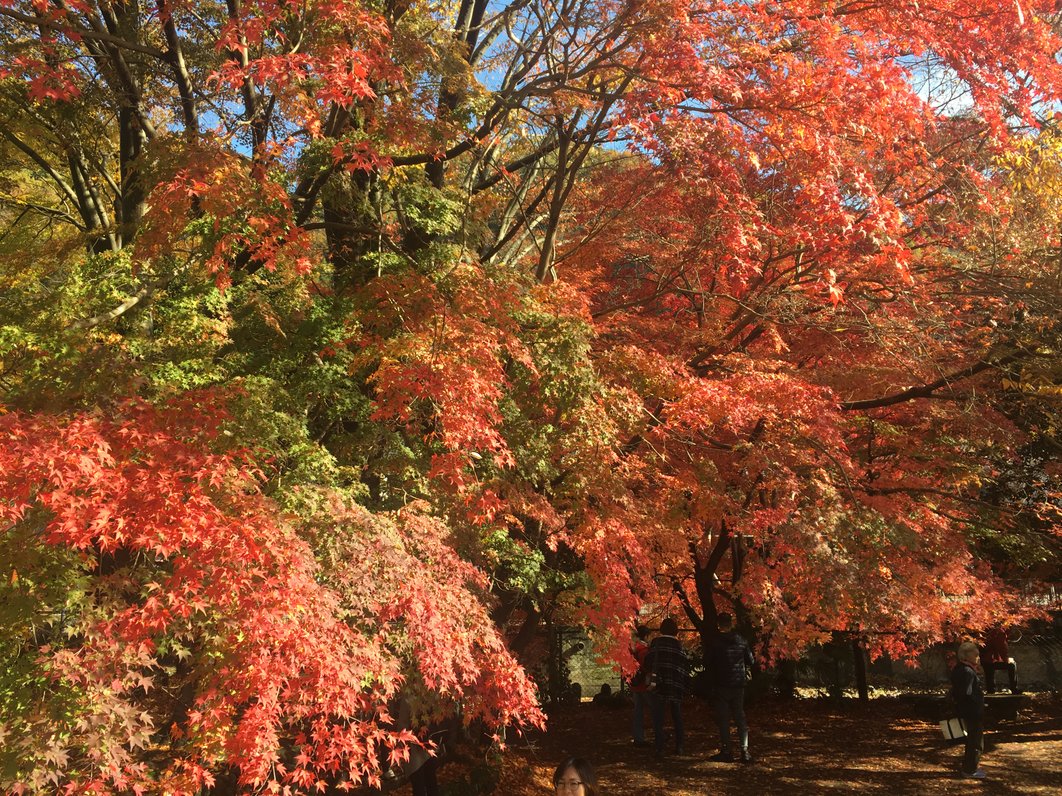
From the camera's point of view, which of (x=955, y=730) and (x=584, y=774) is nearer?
(x=584, y=774)

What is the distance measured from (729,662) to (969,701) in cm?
222

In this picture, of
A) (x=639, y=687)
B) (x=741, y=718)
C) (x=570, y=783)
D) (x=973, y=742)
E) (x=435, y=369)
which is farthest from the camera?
(x=639, y=687)

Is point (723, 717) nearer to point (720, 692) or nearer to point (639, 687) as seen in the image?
point (720, 692)

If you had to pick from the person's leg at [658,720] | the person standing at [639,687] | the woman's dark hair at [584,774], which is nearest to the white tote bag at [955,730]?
the person's leg at [658,720]

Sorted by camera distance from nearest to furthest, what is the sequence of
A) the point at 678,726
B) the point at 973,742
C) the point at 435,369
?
the point at 435,369
the point at 973,742
the point at 678,726

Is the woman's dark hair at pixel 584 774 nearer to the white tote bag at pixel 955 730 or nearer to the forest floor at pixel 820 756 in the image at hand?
the forest floor at pixel 820 756

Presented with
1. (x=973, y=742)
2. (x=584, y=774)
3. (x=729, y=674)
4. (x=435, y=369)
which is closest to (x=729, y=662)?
(x=729, y=674)

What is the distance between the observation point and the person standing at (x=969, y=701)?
743 cm

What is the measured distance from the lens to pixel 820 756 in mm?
9164

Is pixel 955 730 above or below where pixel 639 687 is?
below

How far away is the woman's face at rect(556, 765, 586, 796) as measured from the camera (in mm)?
3262

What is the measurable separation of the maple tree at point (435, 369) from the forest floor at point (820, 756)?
1.36 m

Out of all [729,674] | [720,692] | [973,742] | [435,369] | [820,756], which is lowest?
[820,756]

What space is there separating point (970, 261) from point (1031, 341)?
1.54 metres
